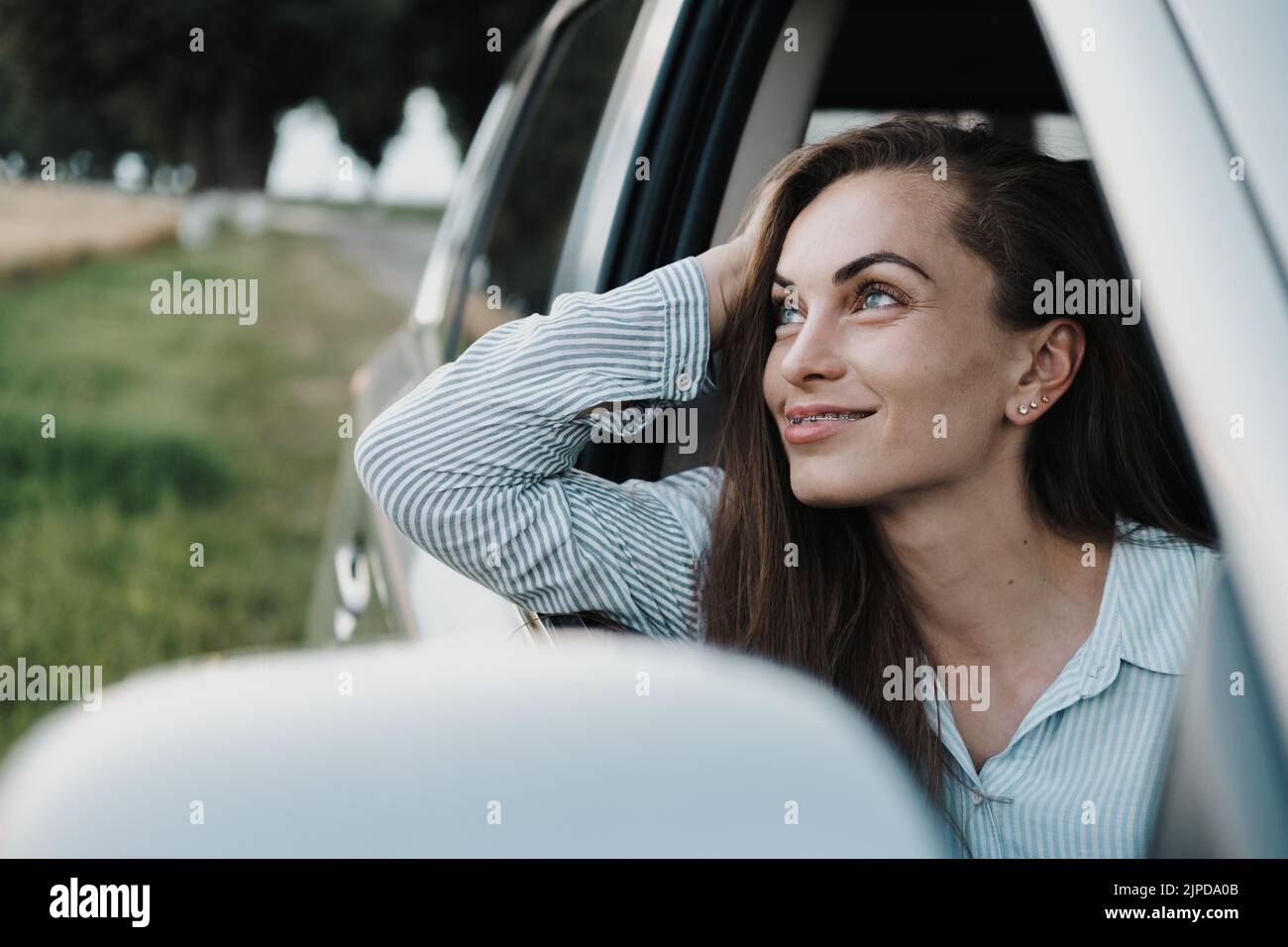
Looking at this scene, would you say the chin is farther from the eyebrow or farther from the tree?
the tree

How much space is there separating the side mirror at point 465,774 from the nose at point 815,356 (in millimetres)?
1050

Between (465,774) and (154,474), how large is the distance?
7550 mm

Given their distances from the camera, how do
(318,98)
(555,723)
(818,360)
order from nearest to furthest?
1. (555,723)
2. (818,360)
3. (318,98)

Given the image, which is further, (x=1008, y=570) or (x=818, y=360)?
(x=1008, y=570)

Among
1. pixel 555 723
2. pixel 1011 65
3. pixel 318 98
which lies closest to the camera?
pixel 555 723

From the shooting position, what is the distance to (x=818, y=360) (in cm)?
170

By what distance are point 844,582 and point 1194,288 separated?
1.00 meters

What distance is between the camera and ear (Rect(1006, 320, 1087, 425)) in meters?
1.79

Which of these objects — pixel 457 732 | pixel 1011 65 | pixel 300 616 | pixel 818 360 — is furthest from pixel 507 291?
pixel 300 616

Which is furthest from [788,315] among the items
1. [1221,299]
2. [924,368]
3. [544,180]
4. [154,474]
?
[154,474]

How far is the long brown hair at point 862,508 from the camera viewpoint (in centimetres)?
179

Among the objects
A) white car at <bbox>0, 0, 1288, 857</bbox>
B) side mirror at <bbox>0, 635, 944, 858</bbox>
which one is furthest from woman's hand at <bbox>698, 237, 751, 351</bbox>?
side mirror at <bbox>0, 635, 944, 858</bbox>
